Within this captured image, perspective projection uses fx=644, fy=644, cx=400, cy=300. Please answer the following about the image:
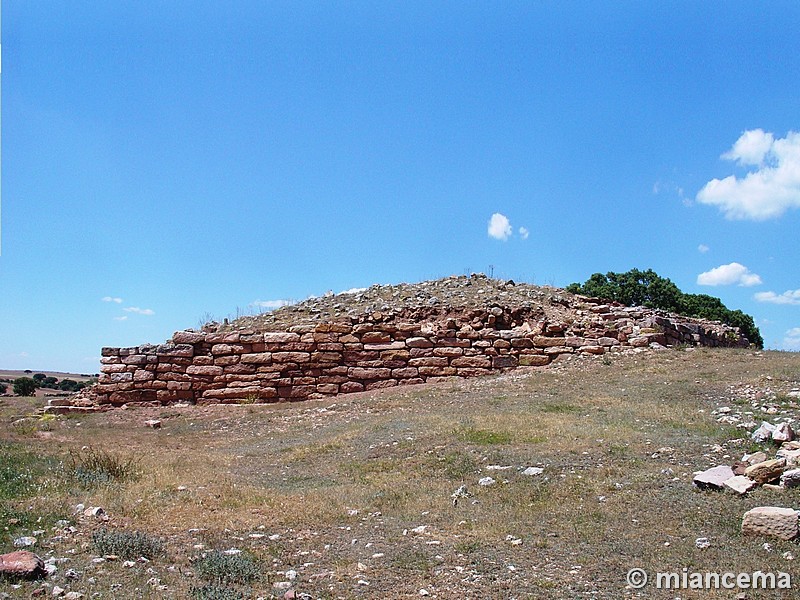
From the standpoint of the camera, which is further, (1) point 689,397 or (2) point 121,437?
(2) point 121,437

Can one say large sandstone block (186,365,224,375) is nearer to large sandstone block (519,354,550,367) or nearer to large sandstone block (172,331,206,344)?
large sandstone block (172,331,206,344)

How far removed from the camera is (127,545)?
4.77 m

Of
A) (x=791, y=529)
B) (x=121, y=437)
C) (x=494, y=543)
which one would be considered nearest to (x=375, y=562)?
(x=494, y=543)

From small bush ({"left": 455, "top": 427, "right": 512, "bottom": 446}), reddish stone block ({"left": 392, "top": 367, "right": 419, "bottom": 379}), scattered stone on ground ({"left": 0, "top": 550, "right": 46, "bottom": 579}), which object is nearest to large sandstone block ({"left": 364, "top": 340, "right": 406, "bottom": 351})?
reddish stone block ({"left": 392, "top": 367, "right": 419, "bottom": 379})

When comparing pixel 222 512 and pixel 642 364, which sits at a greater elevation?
pixel 642 364

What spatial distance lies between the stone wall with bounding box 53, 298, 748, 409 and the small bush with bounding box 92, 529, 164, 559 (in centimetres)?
946

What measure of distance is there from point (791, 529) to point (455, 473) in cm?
322

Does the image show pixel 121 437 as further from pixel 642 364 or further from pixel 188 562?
pixel 642 364

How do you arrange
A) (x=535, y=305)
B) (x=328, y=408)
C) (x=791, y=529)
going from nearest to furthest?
(x=791, y=529), (x=328, y=408), (x=535, y=305)


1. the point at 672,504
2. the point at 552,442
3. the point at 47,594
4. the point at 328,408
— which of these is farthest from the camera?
the point at 328,408

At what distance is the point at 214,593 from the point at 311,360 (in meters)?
10.6

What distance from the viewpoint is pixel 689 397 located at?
32.6 ft

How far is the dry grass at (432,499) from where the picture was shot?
4.26 m

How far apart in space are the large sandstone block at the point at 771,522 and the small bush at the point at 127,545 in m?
4.29
